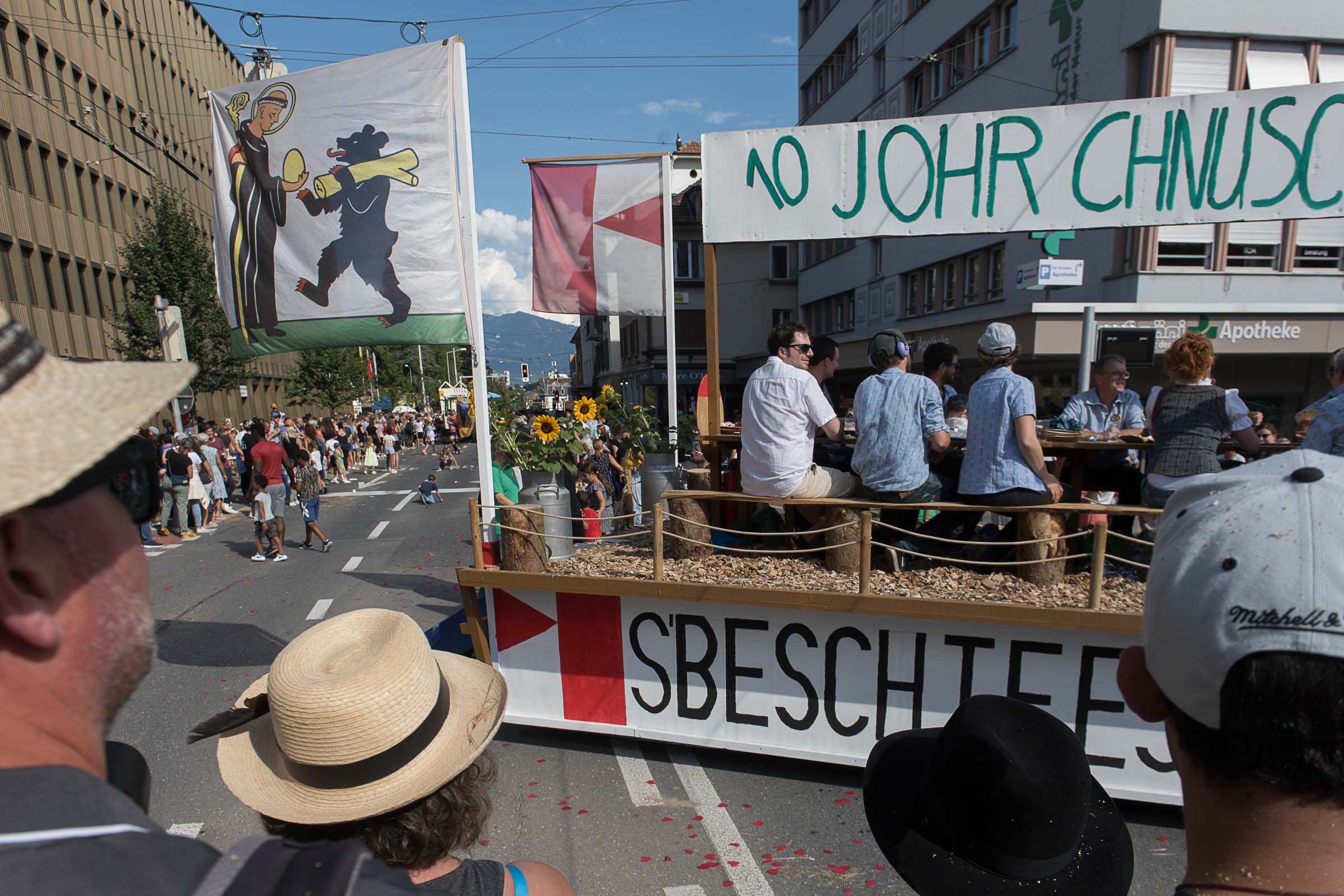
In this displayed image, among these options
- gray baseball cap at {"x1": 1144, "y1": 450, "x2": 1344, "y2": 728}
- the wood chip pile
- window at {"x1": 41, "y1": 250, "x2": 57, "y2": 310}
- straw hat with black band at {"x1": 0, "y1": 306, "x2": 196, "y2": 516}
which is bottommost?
the wood chip pile

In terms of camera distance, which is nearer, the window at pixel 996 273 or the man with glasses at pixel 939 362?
the man with glasses at pixel 939 362

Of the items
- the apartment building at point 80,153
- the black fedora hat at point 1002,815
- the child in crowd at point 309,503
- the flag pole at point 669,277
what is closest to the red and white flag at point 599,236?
the flag pole at point 669,277

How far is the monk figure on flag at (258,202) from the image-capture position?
4895 millimetres

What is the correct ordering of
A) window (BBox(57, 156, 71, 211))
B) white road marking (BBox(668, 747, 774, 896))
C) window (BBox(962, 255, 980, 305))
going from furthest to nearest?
window (BBox(57, 156, 71, 211)) < window (BBox(962, 255, 980, 305)) < white road marking (BBox(668, 747, 774, 896))

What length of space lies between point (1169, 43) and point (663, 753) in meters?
15.7

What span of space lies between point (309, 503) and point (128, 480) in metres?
11.9

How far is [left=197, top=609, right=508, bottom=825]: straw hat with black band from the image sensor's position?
1489mm

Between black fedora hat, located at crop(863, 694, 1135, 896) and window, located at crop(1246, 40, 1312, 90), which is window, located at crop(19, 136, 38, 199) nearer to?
black fedora hat, located at crop(863, 694, 1135, 896)

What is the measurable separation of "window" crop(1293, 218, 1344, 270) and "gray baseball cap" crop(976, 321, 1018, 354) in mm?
14065

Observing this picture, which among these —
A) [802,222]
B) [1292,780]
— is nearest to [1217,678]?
[1292,780]

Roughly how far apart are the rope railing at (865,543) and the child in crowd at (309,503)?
824cm

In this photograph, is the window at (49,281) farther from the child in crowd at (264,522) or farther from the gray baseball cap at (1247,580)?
the gray baseball cap at (1247,580)

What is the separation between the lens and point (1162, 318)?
13258 mm

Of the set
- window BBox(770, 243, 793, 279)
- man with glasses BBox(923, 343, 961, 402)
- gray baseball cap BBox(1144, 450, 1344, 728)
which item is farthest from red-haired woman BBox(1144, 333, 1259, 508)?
window BBox(770, 243, 793, 279)
